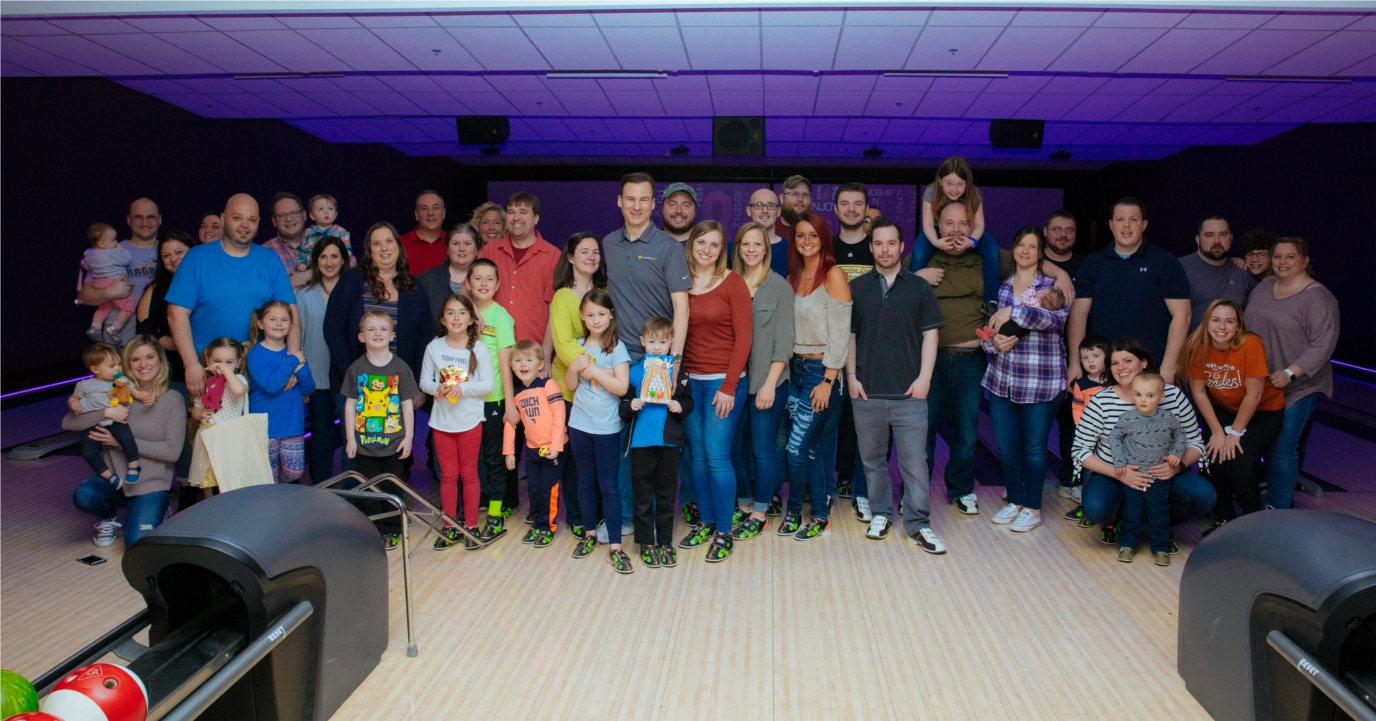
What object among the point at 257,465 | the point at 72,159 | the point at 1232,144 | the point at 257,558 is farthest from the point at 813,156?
the point at 257,558

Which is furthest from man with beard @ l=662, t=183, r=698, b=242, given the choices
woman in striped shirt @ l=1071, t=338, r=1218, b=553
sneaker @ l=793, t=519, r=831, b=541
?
woman in striped shirt @ l=1071, t=338, r=1218, b=553

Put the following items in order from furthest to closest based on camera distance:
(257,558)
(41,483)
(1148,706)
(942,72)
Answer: (942,72) < (41,483) < (1148,706) < (257,558)

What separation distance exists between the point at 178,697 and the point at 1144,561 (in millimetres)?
3532

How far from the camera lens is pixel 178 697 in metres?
1.75

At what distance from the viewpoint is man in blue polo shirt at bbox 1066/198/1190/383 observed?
3.79 metres

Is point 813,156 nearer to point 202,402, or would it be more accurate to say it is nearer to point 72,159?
point 72,159

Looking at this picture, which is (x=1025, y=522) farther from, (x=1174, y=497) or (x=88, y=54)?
(x=88, y=54)

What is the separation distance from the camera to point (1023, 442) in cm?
390

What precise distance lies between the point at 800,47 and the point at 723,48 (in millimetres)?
577

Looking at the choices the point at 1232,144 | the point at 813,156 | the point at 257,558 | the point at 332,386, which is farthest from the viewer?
the point at 813,156

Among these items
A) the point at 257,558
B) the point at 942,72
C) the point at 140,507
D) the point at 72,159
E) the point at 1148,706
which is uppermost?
the point at 942,72

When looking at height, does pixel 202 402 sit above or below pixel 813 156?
below

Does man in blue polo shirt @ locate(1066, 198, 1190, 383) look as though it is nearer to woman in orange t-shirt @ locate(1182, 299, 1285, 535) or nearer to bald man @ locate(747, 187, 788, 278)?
woman in orange t-shirt @ locate(1182, 299, 1285, 535)

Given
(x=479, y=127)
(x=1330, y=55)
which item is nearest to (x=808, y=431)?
(x=1330, y=55)
